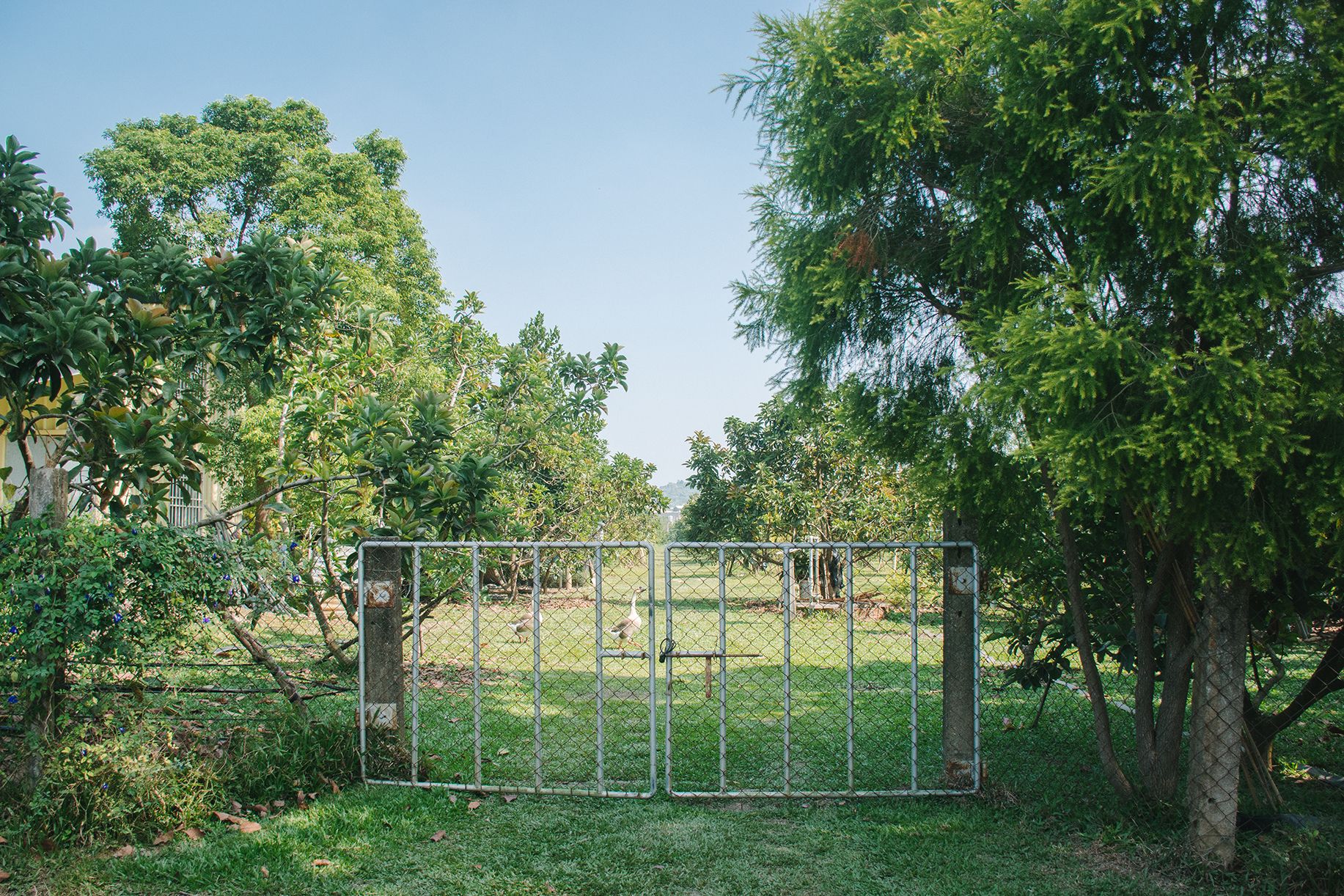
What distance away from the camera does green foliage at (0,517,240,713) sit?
4512mm

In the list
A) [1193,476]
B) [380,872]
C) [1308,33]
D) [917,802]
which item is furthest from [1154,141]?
[380,872]

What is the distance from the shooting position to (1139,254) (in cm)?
461

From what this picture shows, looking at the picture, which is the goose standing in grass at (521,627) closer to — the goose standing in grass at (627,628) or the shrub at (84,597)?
the goose standing in grass at (627,628)

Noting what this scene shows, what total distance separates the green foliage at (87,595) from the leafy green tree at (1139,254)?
13.5 feet

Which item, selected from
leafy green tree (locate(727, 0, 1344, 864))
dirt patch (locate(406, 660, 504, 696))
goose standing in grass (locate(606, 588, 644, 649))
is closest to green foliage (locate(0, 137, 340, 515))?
leafy green tree (locate(727, 0, 1344, 864))

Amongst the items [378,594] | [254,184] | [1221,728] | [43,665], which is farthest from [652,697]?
[254,184]

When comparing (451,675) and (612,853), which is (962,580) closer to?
(612,853)

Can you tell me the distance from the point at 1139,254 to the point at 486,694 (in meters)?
7.39

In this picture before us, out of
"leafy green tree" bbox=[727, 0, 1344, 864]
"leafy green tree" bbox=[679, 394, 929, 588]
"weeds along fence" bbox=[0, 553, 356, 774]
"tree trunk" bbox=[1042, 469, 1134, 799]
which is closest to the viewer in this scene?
"leafy green tree" bbox=[727, 0, 1344, 864]

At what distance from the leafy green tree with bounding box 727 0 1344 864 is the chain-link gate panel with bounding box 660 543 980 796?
0.86 meters

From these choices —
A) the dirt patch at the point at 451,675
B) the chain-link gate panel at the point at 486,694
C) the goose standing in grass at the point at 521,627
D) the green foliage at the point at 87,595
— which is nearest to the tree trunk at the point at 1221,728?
the chain-link gate panel at the point at 486,694

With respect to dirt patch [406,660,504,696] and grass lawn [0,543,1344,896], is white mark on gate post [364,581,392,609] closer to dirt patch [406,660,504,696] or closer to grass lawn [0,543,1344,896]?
grass lawn [0,543,1344,896]

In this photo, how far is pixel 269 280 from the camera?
18.3ft

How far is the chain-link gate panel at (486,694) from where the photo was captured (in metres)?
5.68
